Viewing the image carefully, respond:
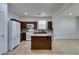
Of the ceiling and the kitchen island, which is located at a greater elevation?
the ceiling

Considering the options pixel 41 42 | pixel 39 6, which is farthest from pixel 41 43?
pixel 39 6

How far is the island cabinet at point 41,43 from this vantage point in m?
6.71

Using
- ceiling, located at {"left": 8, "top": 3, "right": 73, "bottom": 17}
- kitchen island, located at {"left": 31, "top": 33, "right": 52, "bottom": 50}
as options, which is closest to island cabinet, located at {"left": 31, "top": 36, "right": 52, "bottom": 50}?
kitchen island, located at {"left": 31, "top": 33, "right": 52, "bottom": 50}

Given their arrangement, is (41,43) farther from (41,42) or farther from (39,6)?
(39,6)

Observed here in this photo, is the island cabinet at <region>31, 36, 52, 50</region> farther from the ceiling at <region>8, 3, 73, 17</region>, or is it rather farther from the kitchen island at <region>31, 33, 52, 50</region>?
the ceiling at <region>8, 3, 73, 17</region>

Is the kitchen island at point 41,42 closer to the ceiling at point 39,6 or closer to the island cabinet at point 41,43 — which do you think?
the island cabinet at point 41,43

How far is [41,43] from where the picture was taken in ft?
22.1

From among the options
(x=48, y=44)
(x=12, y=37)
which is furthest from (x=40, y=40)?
(x=12, y=37)

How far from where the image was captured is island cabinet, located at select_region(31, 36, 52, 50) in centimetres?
671

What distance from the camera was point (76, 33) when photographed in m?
12.3

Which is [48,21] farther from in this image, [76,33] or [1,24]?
[1,24]

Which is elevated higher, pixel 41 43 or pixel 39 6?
pixel 39 6
